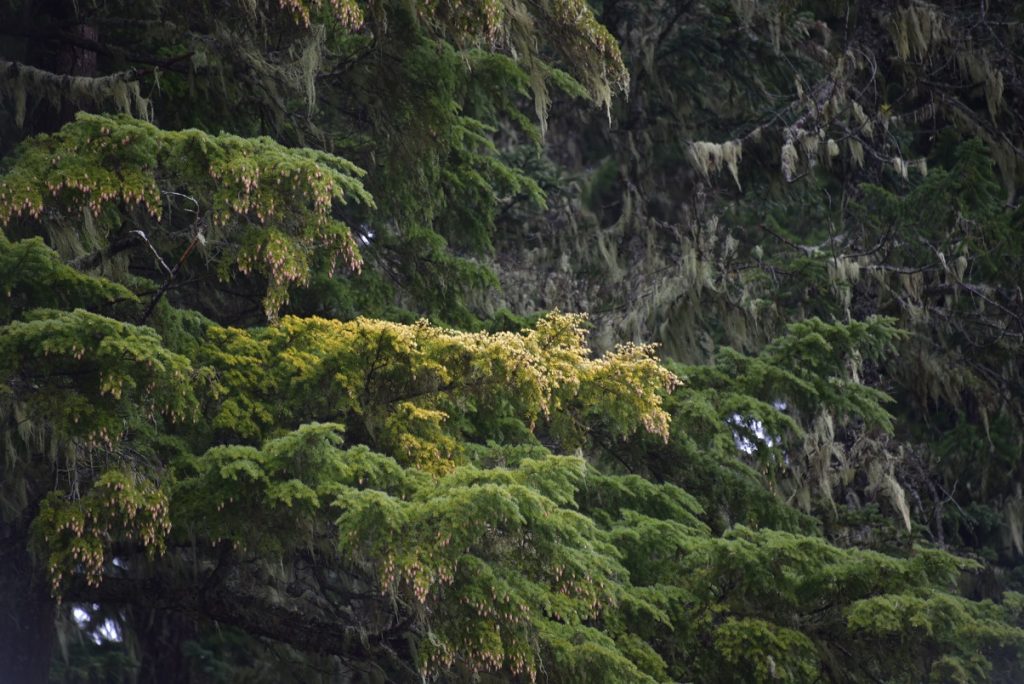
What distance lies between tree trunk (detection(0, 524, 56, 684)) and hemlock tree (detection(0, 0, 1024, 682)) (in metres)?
0.03

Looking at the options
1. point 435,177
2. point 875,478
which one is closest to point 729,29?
point 875,478

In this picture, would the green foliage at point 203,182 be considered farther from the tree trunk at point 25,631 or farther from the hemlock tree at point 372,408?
the tree trunk at point 25,631

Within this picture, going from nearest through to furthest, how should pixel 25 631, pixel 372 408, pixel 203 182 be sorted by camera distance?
pixel 203 182 → pixel 372 408 → pixel 25 631

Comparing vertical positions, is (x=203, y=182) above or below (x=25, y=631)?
above

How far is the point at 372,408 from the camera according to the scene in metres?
7.38

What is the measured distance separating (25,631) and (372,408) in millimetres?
2976

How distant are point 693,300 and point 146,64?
547cm

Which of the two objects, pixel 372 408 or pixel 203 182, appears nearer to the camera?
pixel 203 182

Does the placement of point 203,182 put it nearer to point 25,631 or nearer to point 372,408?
point 372,408

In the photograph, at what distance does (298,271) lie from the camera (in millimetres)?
7047

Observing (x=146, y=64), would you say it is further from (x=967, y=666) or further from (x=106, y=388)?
(x=967, y=666)

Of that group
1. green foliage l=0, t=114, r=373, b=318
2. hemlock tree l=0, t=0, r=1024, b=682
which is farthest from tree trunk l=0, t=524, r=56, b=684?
green foliage l=0, t=114, r=373, b=318

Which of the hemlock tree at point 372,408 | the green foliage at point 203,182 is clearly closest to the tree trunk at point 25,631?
the hemlock tree at point 372,408

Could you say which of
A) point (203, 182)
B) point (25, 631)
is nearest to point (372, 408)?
point (203, 182)
